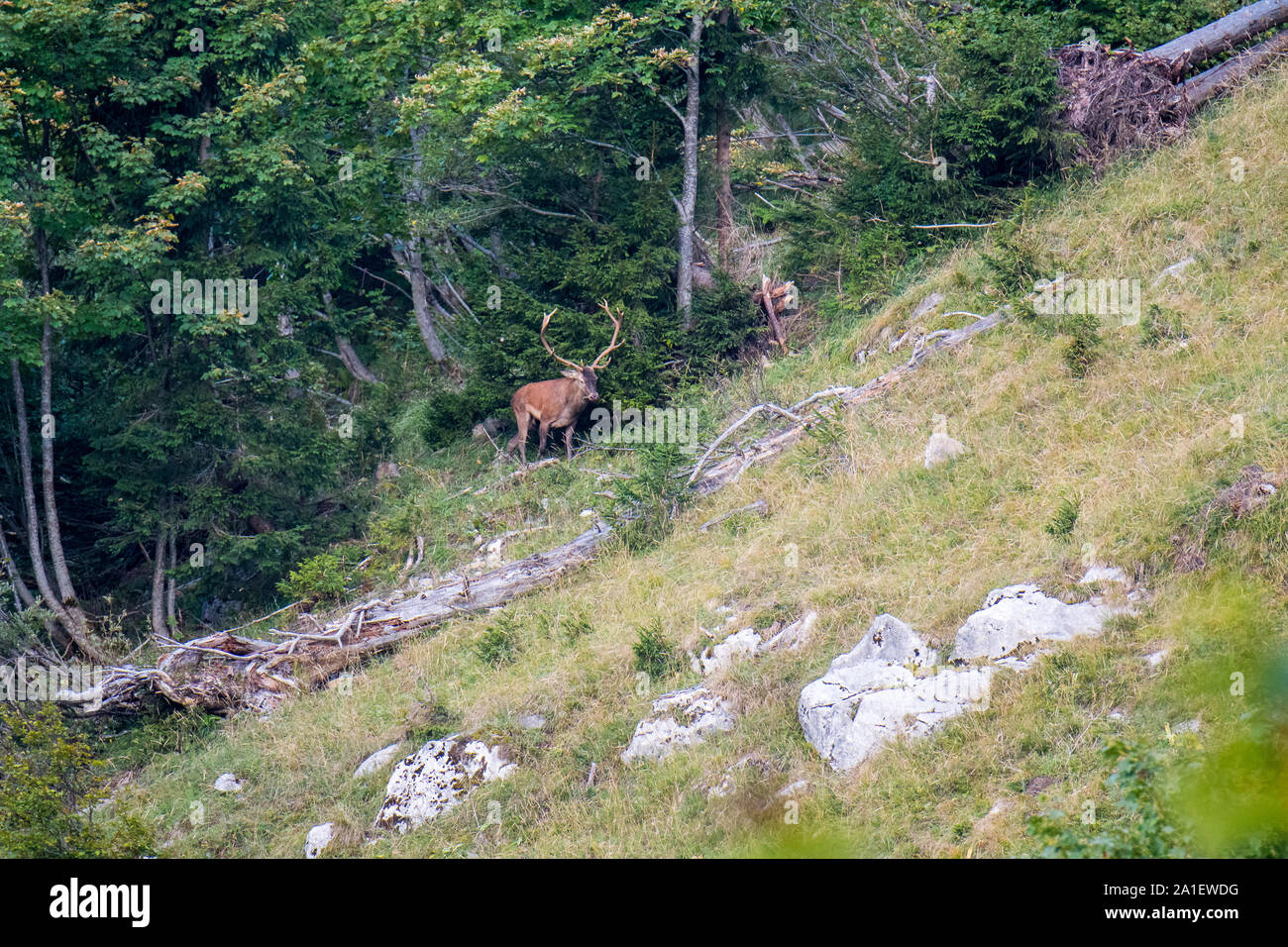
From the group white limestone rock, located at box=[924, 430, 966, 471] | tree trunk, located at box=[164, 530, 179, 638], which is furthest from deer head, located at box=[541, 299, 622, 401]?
white limestone rock, located at box=[924, 430, 966, 471]

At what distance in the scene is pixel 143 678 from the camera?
11922 millimetres

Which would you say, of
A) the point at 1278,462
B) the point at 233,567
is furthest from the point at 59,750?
the point at 1278,462

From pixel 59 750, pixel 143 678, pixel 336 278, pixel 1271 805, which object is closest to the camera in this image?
pixel 1271 805

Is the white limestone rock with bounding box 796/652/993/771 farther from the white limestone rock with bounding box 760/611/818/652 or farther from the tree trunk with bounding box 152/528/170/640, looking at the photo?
the tree trunk with bounding box 152/528/170/640

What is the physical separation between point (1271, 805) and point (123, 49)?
15231mm

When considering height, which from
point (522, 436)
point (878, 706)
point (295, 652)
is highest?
point (878, 706)

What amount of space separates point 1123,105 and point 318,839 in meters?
13.7

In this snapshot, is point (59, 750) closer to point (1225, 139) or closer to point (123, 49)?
point (123, 49)

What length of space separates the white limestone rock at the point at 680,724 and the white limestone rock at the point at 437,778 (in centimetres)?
114

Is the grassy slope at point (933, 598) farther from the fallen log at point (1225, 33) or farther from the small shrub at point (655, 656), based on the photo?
the fallen log at point (1225, 33)

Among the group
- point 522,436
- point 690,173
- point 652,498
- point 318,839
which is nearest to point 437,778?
point 318,839

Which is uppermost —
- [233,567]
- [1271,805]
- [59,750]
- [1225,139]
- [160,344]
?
[1225,139]

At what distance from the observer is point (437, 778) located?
910 cm

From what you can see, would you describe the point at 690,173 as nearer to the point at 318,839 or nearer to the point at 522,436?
the point at 522,436
